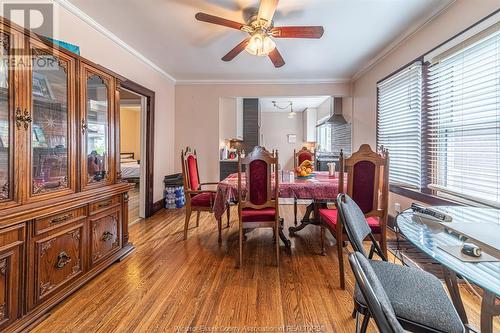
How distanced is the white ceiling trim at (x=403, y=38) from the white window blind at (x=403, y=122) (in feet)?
1.20

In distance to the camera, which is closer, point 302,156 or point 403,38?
point 403,38

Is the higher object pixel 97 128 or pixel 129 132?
pixel 129 132

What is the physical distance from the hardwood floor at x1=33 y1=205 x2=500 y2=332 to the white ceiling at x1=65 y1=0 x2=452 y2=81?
2.56 metres

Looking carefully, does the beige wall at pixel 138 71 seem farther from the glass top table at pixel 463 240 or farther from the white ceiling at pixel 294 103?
the glass top table at pixel 463 240

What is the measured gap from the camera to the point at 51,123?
1.76 meters

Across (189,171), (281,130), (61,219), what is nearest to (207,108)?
(189,171)

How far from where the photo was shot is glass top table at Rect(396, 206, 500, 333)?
858mm

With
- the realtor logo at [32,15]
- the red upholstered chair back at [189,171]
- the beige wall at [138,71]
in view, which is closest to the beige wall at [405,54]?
the red upholstered chair back at [189,171]

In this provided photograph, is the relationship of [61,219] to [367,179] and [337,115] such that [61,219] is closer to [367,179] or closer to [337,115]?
[367,179]

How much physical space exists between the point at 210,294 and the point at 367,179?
5.34 ft

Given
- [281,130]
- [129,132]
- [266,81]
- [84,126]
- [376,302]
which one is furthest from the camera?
[281,130]

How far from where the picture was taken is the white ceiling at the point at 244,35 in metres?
2.36

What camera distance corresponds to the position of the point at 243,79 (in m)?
4.80

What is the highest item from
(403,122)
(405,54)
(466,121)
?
(405,54)
